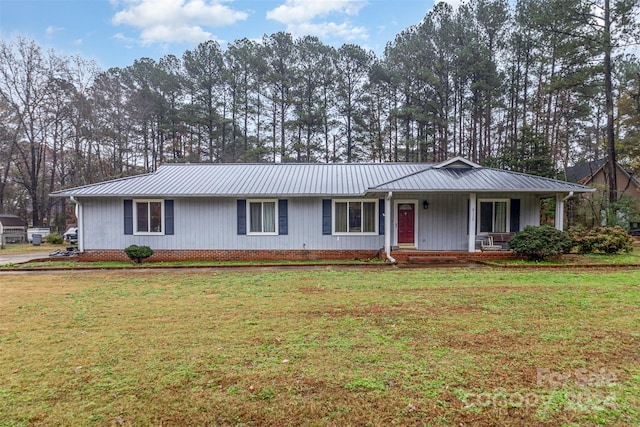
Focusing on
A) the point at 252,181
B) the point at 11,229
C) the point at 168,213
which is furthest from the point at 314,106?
the point at 11,229

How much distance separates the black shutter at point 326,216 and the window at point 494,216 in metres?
5.58

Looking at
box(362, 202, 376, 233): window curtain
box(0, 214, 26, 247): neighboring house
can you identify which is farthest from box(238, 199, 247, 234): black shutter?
box(0, 214, 26, 247): neighboring house

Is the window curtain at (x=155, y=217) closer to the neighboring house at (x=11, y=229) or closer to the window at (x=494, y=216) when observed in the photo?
the window at (x=494, y=216)

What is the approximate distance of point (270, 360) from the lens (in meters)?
3.72

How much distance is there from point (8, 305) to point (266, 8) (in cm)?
1563

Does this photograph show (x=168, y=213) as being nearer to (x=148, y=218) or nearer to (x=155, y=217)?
(x=155, y=217)

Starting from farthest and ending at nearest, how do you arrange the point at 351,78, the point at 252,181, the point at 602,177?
the point at 351,78 → the point at 602,177 → the point at 252,181

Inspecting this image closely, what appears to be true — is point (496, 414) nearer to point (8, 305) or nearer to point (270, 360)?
point (270, 360)

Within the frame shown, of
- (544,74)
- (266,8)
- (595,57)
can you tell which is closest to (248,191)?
(266,8)

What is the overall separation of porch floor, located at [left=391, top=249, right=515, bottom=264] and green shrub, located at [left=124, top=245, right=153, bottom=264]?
8.50 m

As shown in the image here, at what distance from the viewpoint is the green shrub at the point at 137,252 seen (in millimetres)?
12008

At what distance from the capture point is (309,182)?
13836 mm

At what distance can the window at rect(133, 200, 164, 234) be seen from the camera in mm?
13164

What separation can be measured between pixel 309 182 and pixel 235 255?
397cm
